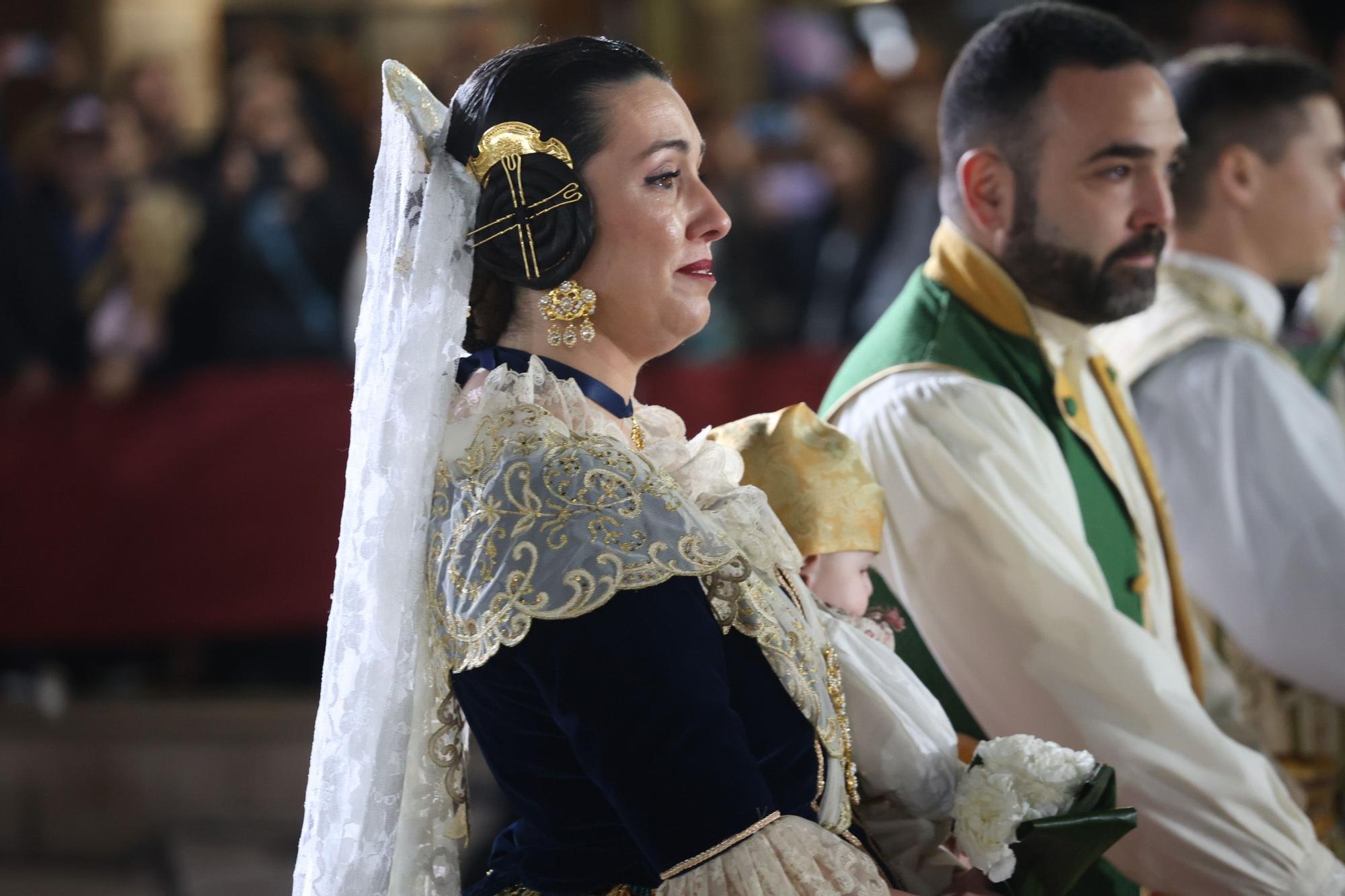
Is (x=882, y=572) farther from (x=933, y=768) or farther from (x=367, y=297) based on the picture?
(x=367, y=297)

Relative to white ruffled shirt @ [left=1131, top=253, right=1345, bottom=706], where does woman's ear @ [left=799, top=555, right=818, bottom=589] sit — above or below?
above

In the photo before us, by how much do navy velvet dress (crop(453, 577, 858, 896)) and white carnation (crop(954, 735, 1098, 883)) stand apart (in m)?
0.26

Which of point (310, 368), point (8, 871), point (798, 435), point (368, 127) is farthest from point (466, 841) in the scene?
point (368, 127)

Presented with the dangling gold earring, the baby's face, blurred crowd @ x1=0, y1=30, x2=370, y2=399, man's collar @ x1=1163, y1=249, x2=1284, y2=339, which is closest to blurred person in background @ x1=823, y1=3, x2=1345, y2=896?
the baby's face

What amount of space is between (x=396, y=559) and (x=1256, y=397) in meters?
1.64

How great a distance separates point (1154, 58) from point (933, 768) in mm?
1260

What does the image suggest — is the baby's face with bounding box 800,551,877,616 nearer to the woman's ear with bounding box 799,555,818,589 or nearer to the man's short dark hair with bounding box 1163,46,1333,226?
the woman's ear with bounding box 799,555,818,589

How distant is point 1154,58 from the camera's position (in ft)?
8.07

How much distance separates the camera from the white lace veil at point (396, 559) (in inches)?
63.3

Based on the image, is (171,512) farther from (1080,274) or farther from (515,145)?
(515,145)

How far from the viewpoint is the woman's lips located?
169 centimetres

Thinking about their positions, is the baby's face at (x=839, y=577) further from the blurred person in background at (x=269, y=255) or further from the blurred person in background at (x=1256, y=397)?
the blurred person in background at (x=269, y=255)

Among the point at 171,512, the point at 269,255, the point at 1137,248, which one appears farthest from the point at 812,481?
the point at 269,255

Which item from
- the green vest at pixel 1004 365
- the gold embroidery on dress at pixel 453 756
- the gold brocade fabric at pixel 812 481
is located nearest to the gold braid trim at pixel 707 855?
the gold embroidery on dress at pixel 453 756
